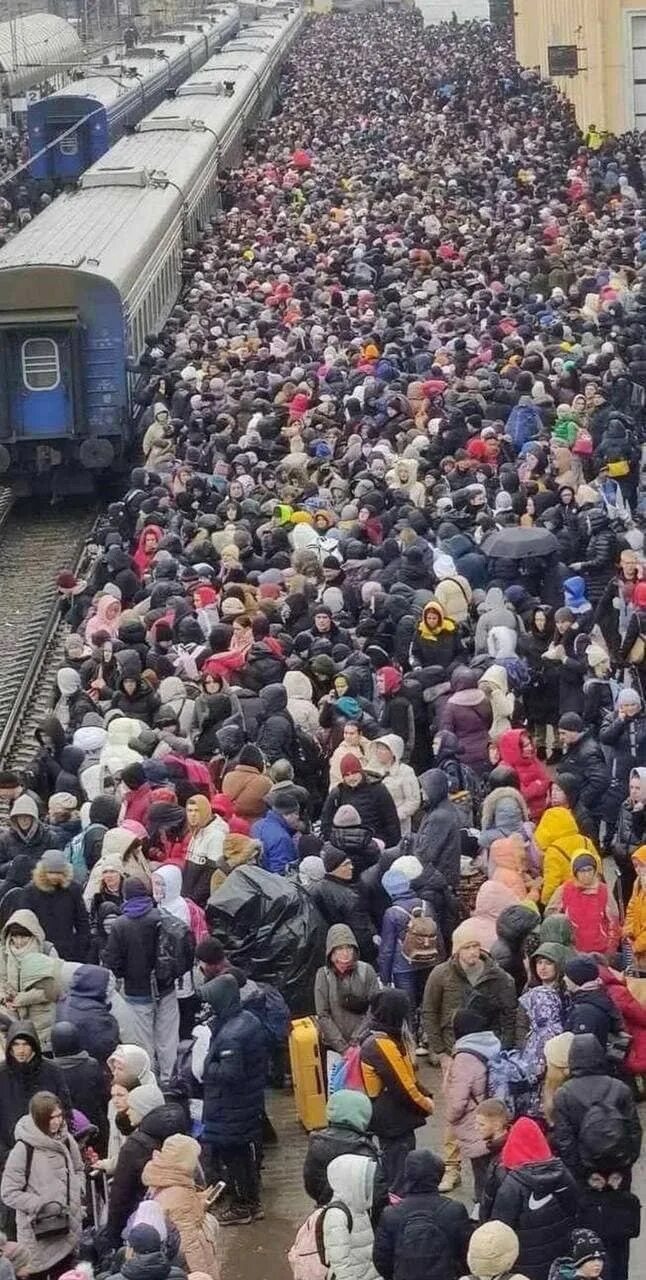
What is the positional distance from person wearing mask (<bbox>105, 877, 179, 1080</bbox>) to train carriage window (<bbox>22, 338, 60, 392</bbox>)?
12.7m

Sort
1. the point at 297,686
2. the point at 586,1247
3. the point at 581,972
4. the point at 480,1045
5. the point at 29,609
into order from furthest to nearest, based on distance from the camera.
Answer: the point at 29,609 → the point at 297,686 → the point at 581,972 → the point at 480,1045 → the point at 586,1247

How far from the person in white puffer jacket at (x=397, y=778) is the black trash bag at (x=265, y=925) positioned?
1529mm

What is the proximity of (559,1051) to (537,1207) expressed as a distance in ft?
3.71

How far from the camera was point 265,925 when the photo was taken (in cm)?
1098

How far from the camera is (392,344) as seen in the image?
23.5 m

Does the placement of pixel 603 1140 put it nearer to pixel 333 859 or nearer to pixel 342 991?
pixel 342 991

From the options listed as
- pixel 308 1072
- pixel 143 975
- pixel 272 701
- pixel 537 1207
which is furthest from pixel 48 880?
pixel 537 1207

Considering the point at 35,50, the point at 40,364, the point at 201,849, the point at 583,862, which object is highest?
the point at 583,862

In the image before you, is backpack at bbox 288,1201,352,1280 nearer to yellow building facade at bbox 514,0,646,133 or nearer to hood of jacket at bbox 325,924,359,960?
hood of jacket at bbox 325,924,359,960

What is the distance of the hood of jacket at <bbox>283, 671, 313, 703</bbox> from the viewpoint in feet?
45.8

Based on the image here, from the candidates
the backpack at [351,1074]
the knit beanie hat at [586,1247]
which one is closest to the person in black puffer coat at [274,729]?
the backpack at [351,1074]

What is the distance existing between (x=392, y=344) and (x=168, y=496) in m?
4.92

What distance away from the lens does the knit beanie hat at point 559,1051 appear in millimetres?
9195

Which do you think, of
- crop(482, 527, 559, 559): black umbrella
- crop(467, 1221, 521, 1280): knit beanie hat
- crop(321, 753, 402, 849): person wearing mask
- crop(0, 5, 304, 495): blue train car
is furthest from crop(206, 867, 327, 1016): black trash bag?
crop(0, 5, 304, 495): blue train car
